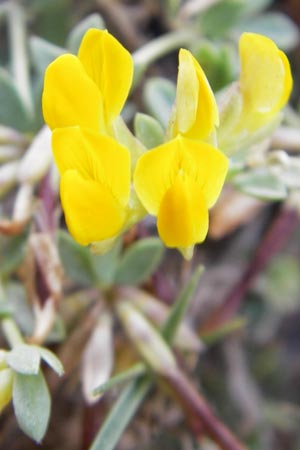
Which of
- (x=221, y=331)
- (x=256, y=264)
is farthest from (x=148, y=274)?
(x=256, y=264)

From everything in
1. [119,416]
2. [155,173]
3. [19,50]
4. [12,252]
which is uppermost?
[155,173]

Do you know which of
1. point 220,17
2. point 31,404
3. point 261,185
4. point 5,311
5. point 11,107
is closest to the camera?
point 31,404

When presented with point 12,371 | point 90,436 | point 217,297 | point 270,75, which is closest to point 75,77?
point 270,75

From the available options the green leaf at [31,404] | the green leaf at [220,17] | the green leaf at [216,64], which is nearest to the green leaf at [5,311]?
the green leaf at [31,404]

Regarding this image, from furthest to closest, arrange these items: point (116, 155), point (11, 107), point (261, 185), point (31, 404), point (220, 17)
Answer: point (220, 17)
point (11, 107)
point (261, 185)
point (31, 404)
point (116, 155)

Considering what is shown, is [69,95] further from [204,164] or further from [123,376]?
[123,376]

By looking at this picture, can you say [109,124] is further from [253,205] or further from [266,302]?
[266,302]

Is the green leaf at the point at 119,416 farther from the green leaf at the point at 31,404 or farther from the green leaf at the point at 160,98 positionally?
the green leaf at the point at 160,98
